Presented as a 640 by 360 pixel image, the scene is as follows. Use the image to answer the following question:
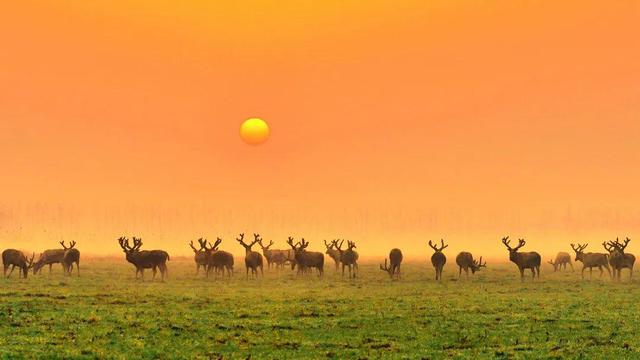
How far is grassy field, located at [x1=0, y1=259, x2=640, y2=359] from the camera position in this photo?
25.3m

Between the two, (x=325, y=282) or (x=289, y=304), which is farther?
(x=325, y=282)

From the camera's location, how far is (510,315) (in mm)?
35344

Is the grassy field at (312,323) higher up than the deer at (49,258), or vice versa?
the deer at (49,258)

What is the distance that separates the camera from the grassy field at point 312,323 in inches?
998

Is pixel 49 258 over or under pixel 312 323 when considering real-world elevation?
over

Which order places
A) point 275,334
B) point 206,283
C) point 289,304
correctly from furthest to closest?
point 206,283 < point 289,304 < point 275,334

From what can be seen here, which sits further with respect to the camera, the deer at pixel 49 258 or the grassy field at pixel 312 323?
the deer at pixel 49 258

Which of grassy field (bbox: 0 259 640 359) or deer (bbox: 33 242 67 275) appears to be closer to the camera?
grassy field (bbox: 0 259 640 359)

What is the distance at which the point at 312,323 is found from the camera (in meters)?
32.1

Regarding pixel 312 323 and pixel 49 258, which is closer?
pixel 312 323

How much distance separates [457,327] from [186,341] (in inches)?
488

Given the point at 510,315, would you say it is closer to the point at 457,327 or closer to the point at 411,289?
the point at 457,327

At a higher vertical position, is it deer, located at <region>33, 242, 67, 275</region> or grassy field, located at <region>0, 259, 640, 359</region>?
deer, located at <region>33, 242, 67, 275</region>

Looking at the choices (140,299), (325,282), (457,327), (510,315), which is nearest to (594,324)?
(510,315)
